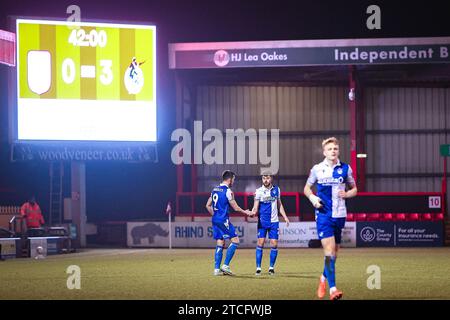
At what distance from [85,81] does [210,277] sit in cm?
1334

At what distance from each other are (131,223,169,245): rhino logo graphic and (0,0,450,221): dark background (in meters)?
6.30

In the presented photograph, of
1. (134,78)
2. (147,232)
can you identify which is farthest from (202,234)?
(134,78)

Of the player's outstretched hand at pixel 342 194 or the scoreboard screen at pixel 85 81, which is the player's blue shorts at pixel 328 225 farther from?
the scoreboard screen at pixel 85 81

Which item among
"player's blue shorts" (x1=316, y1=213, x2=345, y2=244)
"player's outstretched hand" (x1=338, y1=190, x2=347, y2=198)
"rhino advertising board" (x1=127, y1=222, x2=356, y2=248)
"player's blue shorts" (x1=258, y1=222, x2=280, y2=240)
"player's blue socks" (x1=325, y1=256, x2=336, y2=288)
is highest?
"player's outstretched hand" (x1=338, y1=190, x2=347, y2=198)

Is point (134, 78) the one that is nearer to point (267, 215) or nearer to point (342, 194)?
point (267, 215)

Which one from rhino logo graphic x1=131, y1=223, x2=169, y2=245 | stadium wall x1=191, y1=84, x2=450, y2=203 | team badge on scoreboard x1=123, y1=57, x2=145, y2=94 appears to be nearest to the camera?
team badge on scoreboard x1=123, y1=57, x2=145, y2=94

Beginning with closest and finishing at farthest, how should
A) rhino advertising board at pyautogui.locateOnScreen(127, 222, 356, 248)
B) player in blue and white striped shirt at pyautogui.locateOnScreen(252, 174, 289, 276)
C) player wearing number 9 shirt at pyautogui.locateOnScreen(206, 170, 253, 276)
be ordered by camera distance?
player wearing number 9 shirt at pyautogui.locateOnScreen(206, 170, 253, 276), player in blue and white striped shirt at pyautogui.locateOnScreen(252, 174, 289, 276), rhino advertising board at pyautogui.locateOnScreen(127, 222, 356, 248)

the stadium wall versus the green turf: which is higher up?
the stadium wall

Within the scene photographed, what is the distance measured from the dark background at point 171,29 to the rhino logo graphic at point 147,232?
630cm

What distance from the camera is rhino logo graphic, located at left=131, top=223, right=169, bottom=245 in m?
31.1

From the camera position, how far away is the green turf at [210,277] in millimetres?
13625

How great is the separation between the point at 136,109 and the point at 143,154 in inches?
75.3

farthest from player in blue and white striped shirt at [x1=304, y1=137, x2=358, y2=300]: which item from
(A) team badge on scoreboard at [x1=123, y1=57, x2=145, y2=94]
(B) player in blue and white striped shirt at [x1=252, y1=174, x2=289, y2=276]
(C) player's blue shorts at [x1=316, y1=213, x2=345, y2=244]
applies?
(A) team badge on scoreboard at [x1=123, y1=57, x2=145, y2=94]

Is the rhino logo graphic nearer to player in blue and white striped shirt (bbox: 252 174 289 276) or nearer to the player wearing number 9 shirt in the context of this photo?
player in blue and white striped shirt (bbox: 252 174 289 276)
